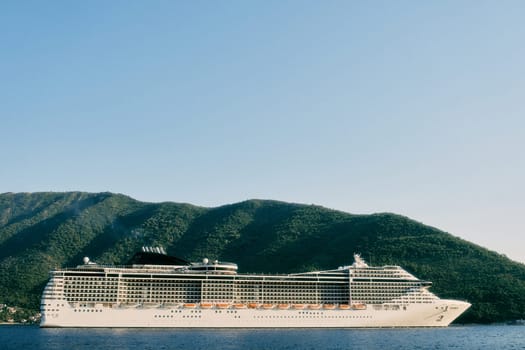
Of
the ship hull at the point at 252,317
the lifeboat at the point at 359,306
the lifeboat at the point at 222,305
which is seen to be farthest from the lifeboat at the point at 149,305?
the lifeboat at the point at 359,306

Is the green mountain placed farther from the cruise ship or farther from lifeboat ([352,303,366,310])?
lifeboat ([352,303,366,310])

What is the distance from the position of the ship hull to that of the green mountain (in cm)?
2088

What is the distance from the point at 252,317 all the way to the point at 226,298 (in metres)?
4.96

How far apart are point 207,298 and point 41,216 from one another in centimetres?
13832

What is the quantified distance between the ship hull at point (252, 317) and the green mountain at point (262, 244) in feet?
68.5

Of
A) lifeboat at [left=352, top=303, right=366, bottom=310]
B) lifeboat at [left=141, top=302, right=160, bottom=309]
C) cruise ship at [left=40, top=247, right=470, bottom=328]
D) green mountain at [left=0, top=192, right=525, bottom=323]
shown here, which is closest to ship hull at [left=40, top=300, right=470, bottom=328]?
cruise ship at [left=40, top=247, right=470, bottom=328]

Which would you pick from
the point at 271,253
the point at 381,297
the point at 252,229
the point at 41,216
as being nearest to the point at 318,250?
the point at 271,253

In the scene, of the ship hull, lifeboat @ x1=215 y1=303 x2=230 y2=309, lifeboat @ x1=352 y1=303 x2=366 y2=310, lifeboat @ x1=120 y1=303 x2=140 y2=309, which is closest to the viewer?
the ship hull

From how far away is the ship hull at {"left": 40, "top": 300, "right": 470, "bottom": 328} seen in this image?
242 feet

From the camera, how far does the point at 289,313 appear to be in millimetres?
78375

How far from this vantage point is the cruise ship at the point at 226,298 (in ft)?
245

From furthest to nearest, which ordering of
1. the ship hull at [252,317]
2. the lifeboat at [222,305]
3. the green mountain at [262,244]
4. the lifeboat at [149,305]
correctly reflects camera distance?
the green mountain at [262,244] → the lifeboat at [222,305] → the lifeboat at [149,305] → the ship hull at [252,317]

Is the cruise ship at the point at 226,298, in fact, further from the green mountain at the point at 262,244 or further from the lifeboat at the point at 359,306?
the green mountain at the point at 262,244

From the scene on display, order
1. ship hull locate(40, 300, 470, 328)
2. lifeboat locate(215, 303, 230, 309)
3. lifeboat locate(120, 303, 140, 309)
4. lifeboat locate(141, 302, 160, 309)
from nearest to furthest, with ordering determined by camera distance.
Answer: ship hull locate(40, 300, 470, 328) < lifeboat locate(120, 303, 140, 309) < lifeboat locate(141, 302, 160, 309) < lifeboat locate(215, 303, 230, 309)
